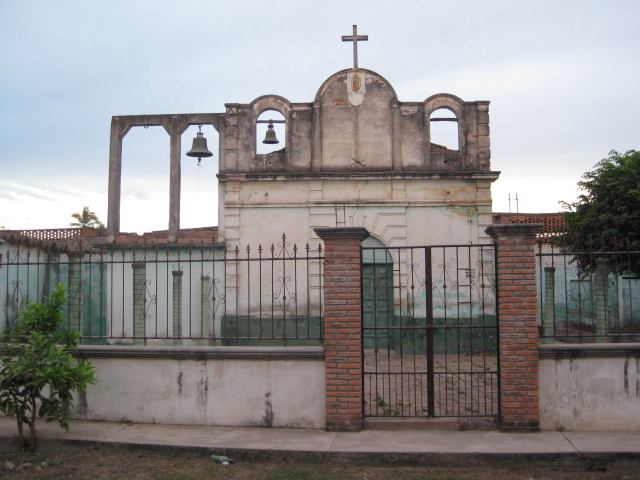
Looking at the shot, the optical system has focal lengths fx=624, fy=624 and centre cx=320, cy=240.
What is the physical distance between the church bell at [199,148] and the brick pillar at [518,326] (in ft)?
32.4

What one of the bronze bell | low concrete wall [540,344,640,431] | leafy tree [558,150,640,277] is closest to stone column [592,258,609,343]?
low concrete wall [540,344,640,431]

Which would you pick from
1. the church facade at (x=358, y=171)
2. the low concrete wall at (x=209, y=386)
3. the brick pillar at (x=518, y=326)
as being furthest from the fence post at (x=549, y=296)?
the church facade at (x=358, y=171)

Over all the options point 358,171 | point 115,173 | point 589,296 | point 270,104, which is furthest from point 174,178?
point 589,296

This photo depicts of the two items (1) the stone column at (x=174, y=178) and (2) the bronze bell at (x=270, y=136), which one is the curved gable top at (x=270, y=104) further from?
(1) the stone column at (x=174, y=178)

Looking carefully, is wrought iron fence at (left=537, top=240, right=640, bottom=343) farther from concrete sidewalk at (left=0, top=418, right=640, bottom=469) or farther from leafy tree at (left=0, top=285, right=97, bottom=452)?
leafy tree at (left=0, top=285, right=97, bottom=452)

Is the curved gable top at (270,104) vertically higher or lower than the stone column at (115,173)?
higher

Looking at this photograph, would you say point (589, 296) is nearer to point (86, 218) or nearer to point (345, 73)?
point (345, 73)

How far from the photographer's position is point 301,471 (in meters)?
6.10

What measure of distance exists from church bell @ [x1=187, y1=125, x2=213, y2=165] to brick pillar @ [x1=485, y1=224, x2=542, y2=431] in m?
9.86

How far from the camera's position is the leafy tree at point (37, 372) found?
646 centimetres

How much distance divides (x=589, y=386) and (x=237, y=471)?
13.3 feet

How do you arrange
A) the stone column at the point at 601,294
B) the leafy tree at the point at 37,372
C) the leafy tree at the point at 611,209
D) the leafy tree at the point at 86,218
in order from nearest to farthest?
the leafy tree at the point at 37,372, the stone column at the point at 601,294, the leafy tree at the point at 611,209, the leafy tree at the point at 86,218

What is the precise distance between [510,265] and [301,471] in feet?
10.6

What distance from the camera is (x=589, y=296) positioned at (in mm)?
16516
